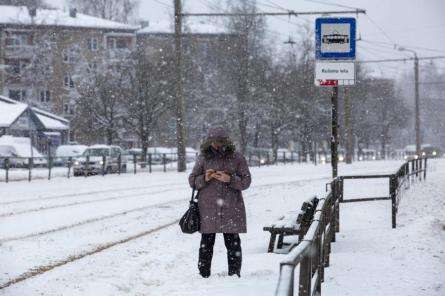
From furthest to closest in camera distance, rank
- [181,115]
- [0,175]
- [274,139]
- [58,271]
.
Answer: [274,139] < [181,115] < [0,175] < [58,271]

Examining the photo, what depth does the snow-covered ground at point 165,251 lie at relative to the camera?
311 inches

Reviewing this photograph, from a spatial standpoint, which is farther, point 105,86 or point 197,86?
point 197,86

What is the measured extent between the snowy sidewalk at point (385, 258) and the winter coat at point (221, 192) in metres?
1.18

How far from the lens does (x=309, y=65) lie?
6197 centimetres

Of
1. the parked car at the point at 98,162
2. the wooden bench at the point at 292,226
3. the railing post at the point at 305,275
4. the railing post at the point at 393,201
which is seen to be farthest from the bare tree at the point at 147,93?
the railing post at the point at 305,275

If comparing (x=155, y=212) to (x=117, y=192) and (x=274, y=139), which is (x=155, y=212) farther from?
(x=274, y=139)

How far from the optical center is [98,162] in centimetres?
3547

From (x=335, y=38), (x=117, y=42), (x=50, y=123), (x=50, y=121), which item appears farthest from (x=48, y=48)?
(x=335, y=38)

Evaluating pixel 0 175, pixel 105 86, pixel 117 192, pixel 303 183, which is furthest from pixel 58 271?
pixel 105 86

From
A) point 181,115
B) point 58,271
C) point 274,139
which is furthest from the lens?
point 274,139

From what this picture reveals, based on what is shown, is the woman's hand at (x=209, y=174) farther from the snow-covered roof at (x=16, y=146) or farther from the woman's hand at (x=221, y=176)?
the snow-covered roof at (x=16, y=146)

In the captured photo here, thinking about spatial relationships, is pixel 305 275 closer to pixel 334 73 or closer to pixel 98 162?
pixel 334 73

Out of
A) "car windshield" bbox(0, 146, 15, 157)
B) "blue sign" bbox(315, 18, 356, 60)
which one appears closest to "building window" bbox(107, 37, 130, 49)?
"car windshield" bbox(0, 146, 15, 157)

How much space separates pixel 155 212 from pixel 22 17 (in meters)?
64.6
